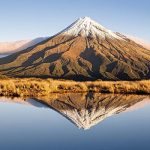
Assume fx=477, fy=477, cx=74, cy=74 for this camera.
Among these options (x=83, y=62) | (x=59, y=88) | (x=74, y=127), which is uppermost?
(x=83, y=62)

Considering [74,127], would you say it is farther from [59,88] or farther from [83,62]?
[83,62]

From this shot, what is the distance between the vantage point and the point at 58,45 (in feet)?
650

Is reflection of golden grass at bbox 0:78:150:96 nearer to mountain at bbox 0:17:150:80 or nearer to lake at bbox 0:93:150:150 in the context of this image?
lake at bbox 0:93:150:150

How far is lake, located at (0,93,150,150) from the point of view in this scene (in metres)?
13.8

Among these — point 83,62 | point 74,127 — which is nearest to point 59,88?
point 74,127

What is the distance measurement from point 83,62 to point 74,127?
162008mm

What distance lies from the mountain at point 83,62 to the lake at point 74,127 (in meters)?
133

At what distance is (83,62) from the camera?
178750 mm

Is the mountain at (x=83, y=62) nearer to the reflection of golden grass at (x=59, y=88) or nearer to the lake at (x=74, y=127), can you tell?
the reflection of golden grass at (x=59, y=88)

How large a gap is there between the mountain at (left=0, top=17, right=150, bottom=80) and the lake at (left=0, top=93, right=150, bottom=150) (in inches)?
5256

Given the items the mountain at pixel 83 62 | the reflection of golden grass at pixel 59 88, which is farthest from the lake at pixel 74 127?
the mountain at pixel 83 62

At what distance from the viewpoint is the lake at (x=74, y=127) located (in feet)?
45.3

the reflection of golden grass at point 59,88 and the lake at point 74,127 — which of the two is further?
the reflection of golden grass at point 59,88

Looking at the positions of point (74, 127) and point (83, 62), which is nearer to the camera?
point (74, 127)
